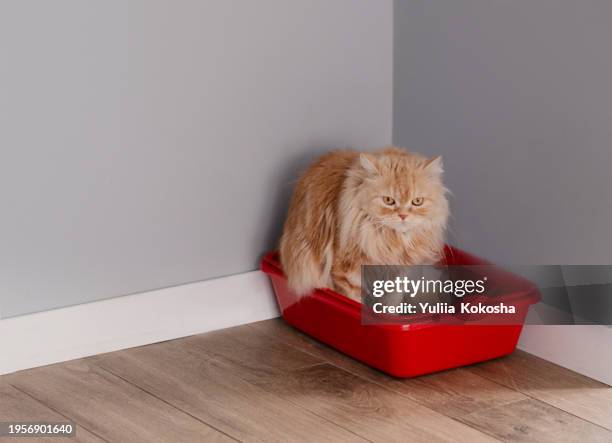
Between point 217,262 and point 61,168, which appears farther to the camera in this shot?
point 217,262

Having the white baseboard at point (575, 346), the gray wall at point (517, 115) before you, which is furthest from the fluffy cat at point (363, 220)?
the white baseboard at point (575, 346)

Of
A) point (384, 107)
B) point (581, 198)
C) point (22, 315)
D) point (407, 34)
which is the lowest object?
point (22, 315)

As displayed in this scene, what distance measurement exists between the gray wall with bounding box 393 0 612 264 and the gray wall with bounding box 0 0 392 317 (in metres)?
0.20

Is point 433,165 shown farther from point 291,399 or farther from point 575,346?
point 291,399

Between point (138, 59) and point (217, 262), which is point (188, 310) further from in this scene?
point (138, 59)

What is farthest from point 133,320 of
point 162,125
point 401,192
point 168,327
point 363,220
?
point 401,192

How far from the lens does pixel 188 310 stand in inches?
106

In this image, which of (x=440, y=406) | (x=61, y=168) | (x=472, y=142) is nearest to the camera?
(x=440, y=406)

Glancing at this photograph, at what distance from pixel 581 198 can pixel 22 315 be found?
1412 millimetres

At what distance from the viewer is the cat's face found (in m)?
2.38

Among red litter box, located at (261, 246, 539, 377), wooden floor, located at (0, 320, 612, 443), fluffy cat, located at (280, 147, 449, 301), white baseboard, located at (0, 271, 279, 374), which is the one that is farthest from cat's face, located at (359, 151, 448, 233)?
white baseboard, located at (0, 271, 279, 374)

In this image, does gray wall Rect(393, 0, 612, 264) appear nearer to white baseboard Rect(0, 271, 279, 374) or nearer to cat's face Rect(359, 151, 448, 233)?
cat's face Rect(359, 151, 448, 233)

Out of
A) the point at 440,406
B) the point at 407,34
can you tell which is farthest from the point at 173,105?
the point at 440,406

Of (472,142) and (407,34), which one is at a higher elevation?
(407,34)
